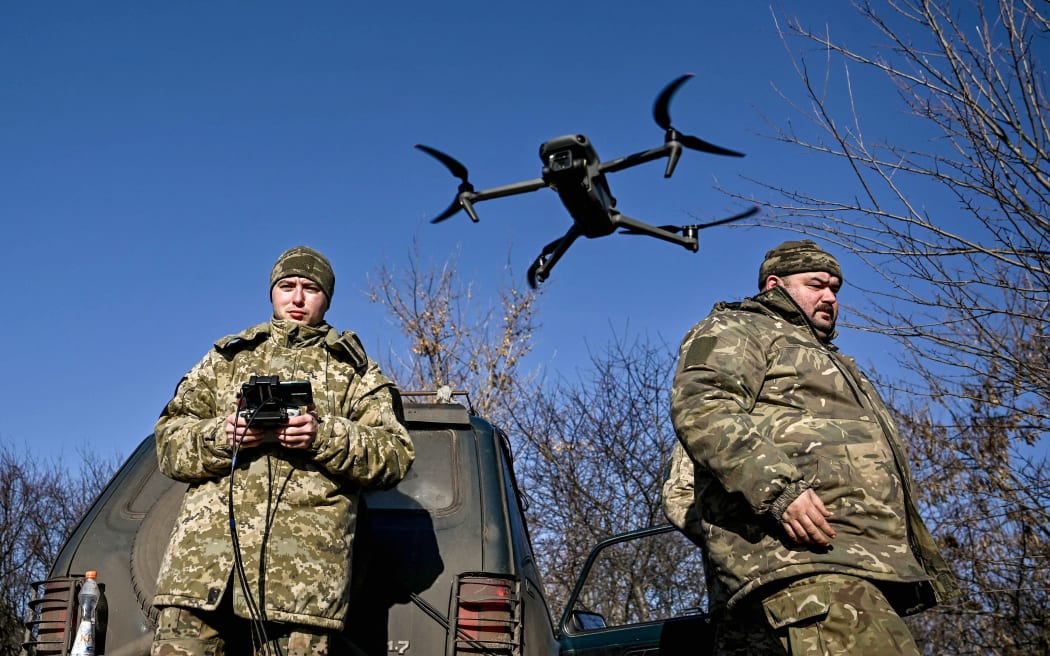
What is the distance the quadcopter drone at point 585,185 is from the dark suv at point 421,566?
36.7 inches

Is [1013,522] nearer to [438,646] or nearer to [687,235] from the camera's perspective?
[687,235]

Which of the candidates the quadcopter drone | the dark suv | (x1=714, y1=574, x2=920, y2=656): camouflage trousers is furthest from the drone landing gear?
(x1=714, y1=574, x2=920, y2=656): camouflage trousers

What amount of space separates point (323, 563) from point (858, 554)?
1.73m

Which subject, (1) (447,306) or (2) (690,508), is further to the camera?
(1) (447,306)

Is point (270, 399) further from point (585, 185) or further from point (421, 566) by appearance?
point (585, 185)

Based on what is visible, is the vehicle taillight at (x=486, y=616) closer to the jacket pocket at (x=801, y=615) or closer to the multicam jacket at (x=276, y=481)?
the multicam jacket at (x=276, y=481)

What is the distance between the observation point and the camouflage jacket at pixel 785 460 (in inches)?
124

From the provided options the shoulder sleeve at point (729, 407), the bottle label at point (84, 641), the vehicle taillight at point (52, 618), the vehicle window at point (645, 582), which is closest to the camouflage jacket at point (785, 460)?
the shoulder sleeve at point (729, 407)

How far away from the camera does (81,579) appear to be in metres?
3.63

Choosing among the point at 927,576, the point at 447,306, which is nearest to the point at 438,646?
the point at 927,576

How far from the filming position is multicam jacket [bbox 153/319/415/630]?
3172mm

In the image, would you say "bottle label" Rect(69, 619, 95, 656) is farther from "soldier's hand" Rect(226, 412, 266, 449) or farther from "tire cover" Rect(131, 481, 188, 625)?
"soldier's hand" Rect(226, 412, 266, 449)

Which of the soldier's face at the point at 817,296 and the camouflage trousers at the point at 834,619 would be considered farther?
the soldier's face at the point at 817,296

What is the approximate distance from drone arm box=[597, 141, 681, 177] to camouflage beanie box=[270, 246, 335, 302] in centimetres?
119
